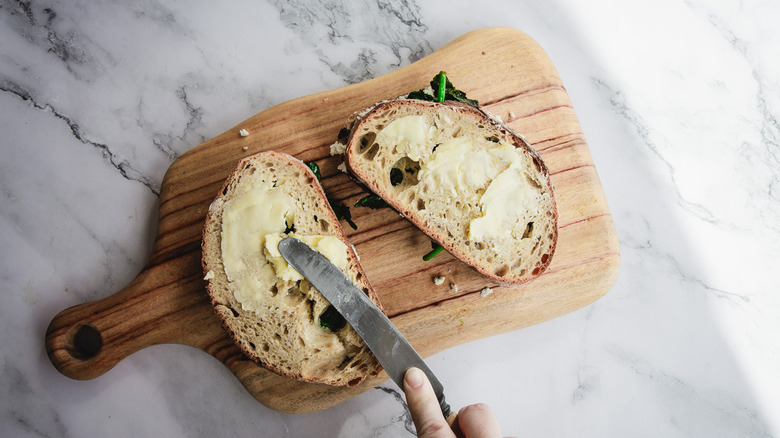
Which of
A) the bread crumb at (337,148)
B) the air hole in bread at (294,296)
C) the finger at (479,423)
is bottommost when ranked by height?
the finger at (479,423)

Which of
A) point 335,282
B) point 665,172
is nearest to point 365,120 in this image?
point 335,282

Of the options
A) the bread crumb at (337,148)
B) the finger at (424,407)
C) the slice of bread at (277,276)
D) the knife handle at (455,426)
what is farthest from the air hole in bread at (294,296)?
the knife handle at (455,426)

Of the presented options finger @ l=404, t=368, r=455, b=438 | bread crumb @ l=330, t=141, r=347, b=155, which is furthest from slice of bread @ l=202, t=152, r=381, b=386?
finger @ l=404, t=368, r=455, b=438

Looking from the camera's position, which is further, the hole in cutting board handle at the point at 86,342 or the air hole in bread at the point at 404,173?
the hole in cutting board handle at the point at 86,342

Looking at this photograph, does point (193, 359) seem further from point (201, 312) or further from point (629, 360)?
point (629, 360)

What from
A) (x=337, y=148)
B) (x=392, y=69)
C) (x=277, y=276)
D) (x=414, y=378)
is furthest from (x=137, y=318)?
(x=392, y=69)

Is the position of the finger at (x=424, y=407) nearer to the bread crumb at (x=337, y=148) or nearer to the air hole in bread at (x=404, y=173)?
the air hole in bread at (x=404, y=173)

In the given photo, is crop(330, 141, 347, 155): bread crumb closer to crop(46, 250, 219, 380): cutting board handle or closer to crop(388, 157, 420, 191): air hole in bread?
crop(388, 157, 420, 191): air hole in bread
